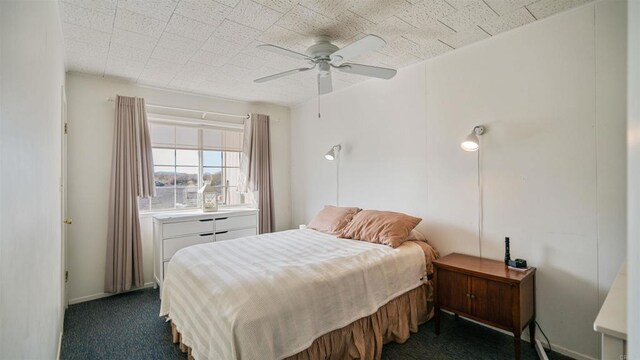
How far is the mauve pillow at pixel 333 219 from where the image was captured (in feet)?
10.6

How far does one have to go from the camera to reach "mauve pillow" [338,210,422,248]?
105 inches

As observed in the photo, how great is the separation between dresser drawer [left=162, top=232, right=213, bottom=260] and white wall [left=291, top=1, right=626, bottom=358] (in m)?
2.22

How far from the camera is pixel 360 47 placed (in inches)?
77.4

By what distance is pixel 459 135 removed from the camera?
2711 millimetres

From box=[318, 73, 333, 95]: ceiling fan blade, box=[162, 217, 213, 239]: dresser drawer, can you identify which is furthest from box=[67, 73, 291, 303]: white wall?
box=[318, 73, 333, 95]: ceiling fan blade

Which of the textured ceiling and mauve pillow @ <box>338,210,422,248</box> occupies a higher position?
the textured ceiling

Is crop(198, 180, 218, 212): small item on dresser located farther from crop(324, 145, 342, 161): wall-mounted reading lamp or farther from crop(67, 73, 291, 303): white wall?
crop(324, 145, 342, 161): wall-mounted reading lamp

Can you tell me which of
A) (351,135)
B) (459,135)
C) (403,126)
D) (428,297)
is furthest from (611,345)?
(351,135)

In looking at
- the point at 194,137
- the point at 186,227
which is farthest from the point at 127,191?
the point at 194,137

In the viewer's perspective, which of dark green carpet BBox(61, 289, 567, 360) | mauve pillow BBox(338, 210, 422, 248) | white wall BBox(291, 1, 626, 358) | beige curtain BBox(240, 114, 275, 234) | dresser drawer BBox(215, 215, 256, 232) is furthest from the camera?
beige curtain BBox(240, 114, 275, 234)

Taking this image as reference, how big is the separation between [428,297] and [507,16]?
91.5 inches

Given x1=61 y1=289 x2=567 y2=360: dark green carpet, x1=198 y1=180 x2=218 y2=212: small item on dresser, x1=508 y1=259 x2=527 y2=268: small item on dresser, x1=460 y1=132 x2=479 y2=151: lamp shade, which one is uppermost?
x1=460 y1=132 x2=479 y2=151: lamp shade

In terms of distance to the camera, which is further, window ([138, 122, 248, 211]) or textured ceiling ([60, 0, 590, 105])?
window ([138, 122, 248, 211])

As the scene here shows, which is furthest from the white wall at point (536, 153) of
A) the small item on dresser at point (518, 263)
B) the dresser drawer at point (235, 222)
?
the dresser drawer at point (235, 222)
